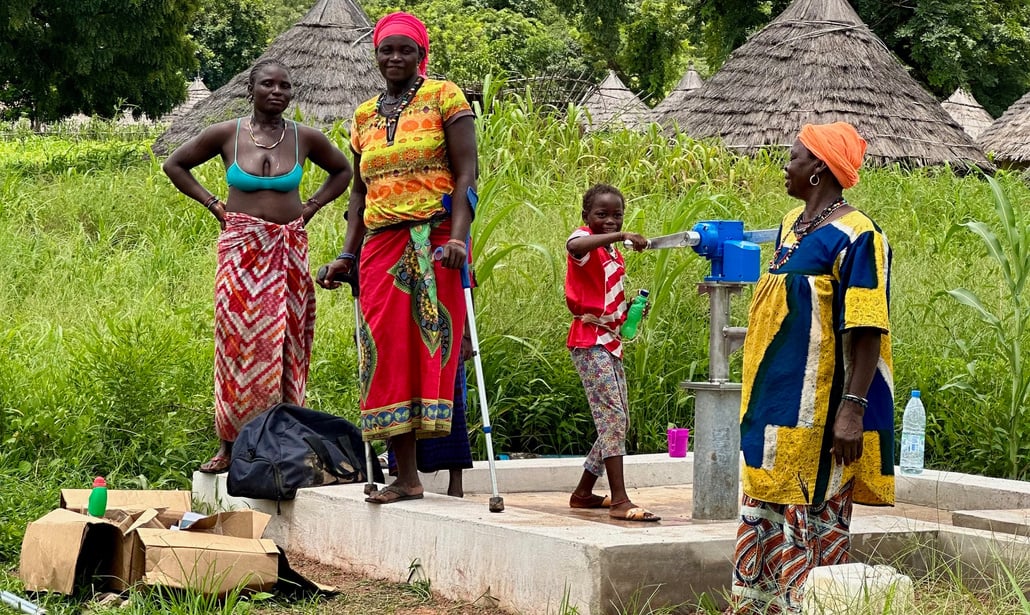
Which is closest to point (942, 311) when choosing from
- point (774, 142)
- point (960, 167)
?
point (774, 142)

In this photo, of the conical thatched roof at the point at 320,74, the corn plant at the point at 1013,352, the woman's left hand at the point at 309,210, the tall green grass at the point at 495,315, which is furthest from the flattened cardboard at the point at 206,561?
the conical thatched roof at the point at 320,74

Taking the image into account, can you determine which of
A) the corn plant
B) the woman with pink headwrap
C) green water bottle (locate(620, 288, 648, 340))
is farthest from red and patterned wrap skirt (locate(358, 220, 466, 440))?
the corn plant

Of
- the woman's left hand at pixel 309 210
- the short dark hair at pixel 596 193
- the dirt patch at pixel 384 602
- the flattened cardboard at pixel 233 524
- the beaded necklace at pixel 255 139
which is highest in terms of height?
the beaded necklace at pixel 255 139

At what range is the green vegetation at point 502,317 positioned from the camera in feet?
21.5

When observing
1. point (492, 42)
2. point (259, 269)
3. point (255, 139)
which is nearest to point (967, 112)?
point (492, 42)

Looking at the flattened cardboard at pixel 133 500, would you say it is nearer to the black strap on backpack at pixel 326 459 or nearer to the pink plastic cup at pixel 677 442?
the black strap on backpack at pixel 326 459

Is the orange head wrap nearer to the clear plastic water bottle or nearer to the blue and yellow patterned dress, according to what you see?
the blue and yellow patterned dress

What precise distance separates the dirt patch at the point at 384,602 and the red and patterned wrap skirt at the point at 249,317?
1.29 metres

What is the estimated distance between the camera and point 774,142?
1697cm

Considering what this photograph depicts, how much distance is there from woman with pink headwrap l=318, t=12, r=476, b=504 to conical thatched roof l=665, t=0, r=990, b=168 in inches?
468

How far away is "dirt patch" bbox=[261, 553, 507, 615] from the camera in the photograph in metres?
4.46

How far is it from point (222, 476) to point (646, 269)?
10.8 feet

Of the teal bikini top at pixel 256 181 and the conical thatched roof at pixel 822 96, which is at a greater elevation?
the conical thatched roof at pixel 822 96

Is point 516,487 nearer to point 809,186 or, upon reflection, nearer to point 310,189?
point 809,186
